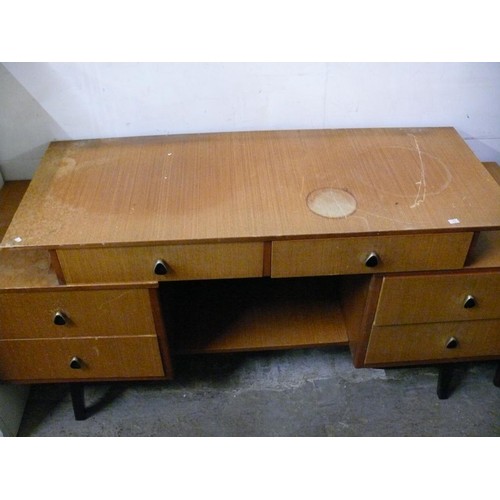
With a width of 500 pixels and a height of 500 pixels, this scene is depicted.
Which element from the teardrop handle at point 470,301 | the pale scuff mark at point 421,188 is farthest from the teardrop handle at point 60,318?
→ the teardrop handle at point 470,301

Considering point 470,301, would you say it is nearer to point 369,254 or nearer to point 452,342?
point 452,342

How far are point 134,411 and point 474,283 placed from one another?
1.01m

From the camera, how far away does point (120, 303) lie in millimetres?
1221

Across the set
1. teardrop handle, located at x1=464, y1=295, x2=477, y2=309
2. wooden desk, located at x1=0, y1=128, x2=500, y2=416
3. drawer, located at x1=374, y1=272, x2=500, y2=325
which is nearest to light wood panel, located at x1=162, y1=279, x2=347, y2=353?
wooden desk, located at x1=0, y1=128, x2=500, y2=416

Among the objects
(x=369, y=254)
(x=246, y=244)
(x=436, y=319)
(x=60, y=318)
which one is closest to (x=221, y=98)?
(x=246, y=244)

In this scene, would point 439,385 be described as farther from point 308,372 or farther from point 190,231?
point 190,231

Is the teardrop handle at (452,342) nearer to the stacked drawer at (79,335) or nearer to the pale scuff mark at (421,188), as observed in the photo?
the pale scuff mark at (421,188)

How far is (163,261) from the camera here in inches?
44.7

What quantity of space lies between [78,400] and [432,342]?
1.00 metres

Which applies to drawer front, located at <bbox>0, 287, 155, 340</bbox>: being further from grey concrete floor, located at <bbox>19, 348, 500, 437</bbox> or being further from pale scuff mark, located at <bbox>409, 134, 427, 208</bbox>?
pale scuff mark, located at <bbox>409, 134, 427, 208</bbox>

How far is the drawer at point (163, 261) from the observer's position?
43.9 inches

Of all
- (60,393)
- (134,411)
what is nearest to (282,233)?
(134,411)

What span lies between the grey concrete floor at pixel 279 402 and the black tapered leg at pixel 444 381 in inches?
0.8
